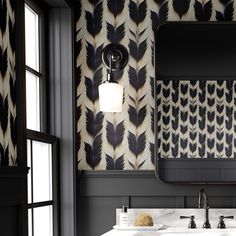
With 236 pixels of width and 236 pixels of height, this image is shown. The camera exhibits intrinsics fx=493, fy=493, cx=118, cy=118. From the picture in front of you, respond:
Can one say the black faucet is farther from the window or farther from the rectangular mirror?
the window

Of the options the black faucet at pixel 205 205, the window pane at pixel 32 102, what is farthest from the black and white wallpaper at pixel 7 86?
the black faucet at pixel 205 205

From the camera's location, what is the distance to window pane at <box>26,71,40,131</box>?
2.90 metres

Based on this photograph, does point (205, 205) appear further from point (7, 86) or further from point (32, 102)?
point (7, 86)

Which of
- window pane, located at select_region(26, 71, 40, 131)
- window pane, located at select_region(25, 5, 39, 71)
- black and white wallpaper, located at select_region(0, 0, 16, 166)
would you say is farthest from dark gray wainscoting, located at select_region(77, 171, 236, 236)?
black and white wallpaper, located at select_region(0, 0, 16, 166)

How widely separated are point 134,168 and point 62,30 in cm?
107

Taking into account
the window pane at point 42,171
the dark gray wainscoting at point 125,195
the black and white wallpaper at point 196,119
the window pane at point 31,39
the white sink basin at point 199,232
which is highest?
the window pane at point 31,39

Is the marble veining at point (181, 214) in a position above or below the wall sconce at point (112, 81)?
below

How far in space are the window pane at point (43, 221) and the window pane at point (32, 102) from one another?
50 cm

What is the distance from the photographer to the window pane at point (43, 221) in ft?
9.48

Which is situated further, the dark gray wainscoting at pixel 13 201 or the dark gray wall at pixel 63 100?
the dark gray wall at pixel 63 100

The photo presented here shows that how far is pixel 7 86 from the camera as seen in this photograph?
2105 millimetres

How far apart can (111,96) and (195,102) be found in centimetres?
60

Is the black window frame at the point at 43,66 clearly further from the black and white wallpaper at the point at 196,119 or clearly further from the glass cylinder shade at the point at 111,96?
the black and white wallpaper at the point at 196,119

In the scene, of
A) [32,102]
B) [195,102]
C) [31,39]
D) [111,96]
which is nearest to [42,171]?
[32,102]
